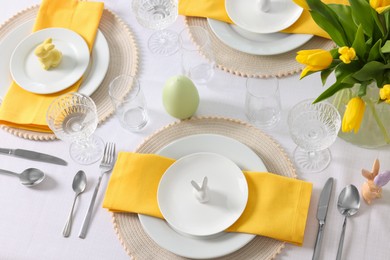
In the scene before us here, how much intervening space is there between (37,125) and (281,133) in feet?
1.83

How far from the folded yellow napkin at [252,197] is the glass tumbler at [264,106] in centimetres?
16

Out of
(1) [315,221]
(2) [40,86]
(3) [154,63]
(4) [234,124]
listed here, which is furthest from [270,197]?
(2) [40,86]

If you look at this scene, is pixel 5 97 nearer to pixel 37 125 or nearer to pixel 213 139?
pixel 37 125

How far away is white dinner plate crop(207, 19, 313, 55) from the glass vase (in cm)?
19

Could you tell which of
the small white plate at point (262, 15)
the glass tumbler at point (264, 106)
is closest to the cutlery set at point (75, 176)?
the glass tumbler at point (264, 106)

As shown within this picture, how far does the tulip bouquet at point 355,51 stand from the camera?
3.08 feet

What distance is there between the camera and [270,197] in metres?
1.08

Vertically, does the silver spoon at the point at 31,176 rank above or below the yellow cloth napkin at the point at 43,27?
below

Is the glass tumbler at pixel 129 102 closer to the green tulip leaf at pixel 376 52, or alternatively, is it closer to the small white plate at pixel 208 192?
the small white plate at pixel 208 192

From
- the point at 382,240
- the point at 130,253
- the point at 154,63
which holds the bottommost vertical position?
the point at 130,253

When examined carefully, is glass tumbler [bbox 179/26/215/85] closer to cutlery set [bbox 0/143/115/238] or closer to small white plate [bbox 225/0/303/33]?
small white plate [bbox 225/0/303/33]

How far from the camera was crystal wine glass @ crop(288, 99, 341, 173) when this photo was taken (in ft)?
3.69

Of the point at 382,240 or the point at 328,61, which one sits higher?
the point at 328,61

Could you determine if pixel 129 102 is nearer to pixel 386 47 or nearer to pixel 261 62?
pixel 261 62
